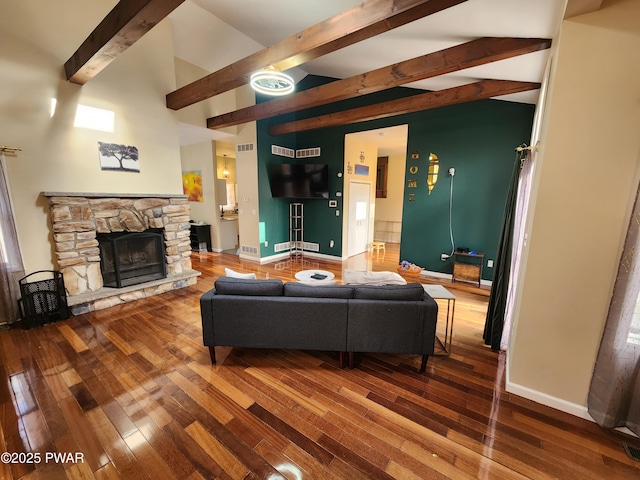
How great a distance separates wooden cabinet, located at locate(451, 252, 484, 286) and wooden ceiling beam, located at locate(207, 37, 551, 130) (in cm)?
299

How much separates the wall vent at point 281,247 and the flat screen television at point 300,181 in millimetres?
1238

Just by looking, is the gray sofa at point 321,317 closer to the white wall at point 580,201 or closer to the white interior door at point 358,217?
the white wall at point 580,201

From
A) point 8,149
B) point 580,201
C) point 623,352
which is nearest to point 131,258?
point 8,149

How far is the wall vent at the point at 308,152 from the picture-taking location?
20.6 ft

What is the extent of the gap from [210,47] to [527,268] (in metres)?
5.66

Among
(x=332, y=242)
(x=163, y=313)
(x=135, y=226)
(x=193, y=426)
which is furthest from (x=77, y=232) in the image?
(x=332, y=242)

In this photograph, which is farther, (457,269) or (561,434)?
(457,269)

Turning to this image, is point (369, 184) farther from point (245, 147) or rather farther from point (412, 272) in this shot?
point (245, 147)

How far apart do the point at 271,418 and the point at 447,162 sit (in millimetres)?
4798

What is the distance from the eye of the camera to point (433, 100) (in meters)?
3.99

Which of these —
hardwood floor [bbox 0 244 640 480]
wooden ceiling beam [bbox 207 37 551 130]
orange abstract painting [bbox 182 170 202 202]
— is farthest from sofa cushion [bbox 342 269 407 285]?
orange abstract painting [bbox 182 170 202 202]

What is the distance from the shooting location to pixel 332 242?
21.0 ft

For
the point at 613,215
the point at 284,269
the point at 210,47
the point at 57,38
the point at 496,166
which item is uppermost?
the point at 210,47

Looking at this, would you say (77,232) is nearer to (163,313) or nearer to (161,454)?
(163,313)
